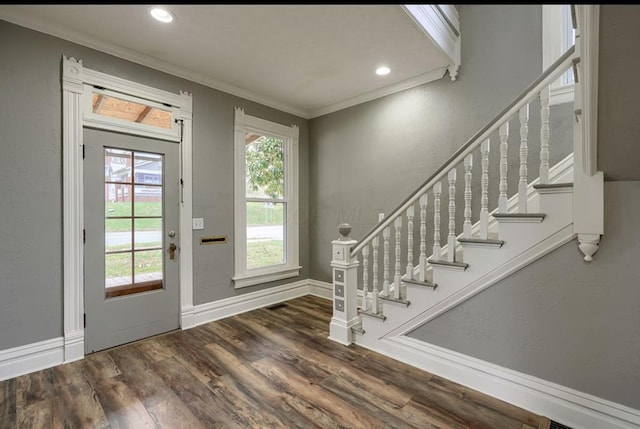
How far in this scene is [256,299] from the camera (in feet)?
12.8

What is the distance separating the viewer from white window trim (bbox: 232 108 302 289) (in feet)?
12.1

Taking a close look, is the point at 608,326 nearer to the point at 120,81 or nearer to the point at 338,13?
the point at 338,13

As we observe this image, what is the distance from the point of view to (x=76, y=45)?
2.62m

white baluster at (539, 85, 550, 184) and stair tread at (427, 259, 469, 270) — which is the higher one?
white baluster at (539, 85, 550, 184)

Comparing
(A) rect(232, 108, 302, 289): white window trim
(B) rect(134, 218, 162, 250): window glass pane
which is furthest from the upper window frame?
(B) rect(134, 218, 162, 250): window glass pane

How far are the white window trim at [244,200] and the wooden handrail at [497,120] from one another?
64.0 inches

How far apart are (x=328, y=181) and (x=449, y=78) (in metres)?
1.93

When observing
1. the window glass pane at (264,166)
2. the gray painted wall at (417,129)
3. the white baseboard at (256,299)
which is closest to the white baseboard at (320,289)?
the white baseboard at (256,299)

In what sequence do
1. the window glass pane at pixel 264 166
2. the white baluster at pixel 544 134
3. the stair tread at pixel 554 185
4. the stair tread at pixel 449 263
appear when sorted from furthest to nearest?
the window glass pane at pixel 264 166 < the stair tread at pixel 449 263 < the white baluster at pixel 544 134 < the stair tread at pixel 554 185

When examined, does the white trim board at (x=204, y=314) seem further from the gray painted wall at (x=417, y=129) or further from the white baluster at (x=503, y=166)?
the white baluster at (x=503, y=166)

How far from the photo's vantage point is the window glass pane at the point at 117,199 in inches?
110

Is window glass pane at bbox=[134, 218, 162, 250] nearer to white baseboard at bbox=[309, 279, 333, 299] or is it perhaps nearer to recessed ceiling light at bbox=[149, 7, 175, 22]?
recessed ceiling light at bbox=[149, 7, 175, 22]

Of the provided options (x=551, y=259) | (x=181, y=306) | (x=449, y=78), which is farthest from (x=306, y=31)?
(x=181, y=306)

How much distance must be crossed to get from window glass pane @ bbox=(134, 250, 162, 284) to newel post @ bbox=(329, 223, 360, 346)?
5.80 feet
